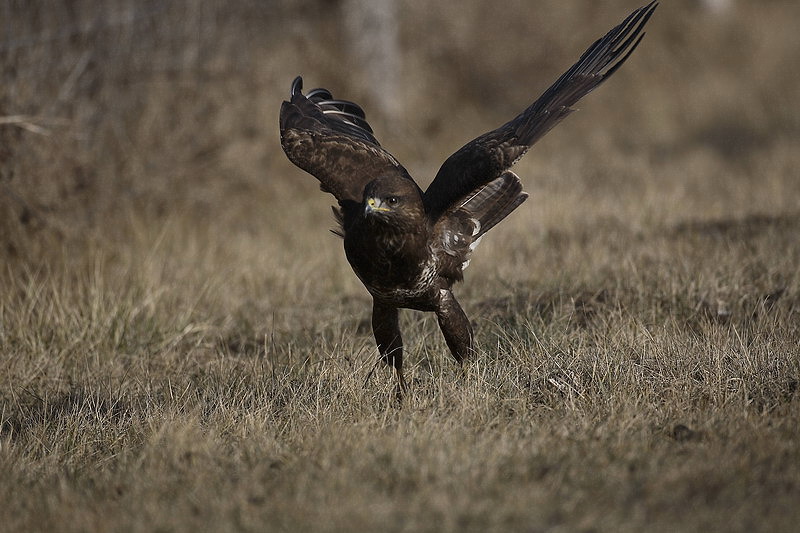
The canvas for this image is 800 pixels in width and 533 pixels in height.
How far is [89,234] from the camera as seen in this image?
7641mm

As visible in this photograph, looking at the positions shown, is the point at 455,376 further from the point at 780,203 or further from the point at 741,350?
the point at 780,203

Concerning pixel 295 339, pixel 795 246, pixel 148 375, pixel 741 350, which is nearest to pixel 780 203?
pixel 795 246

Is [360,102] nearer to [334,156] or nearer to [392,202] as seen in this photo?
[334,156]

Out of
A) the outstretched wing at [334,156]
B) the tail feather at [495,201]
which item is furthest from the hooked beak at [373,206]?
the tail feather at [495,201]

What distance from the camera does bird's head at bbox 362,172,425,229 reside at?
444 cm

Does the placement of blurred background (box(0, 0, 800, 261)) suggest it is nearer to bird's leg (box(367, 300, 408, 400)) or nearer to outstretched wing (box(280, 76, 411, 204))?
outstretched wing (box(280, 76, 411, 204))

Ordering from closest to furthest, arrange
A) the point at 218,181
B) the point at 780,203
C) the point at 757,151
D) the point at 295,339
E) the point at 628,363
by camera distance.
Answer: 1. the point at 628,363
2. the point at 295,339
3. the point at 780,203
4. the point at 218,181
5. the point at 757,151

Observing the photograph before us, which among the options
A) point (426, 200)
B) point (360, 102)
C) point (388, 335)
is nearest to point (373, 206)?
point (426, 200)

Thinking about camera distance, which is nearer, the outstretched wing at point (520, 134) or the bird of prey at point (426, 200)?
the bird of prey at point (426, 200)

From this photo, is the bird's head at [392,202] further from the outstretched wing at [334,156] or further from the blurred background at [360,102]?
the blurred background at [360,102]

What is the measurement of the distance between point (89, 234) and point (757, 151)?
7990 mm

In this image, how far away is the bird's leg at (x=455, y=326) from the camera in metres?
4.96

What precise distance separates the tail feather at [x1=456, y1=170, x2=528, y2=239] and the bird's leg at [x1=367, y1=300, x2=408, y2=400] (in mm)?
730

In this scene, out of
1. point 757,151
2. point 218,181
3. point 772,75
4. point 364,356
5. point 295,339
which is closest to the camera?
point 364,356
